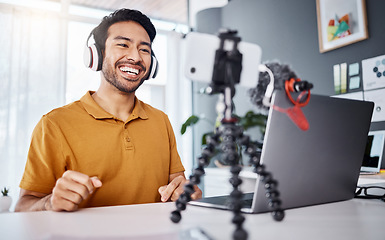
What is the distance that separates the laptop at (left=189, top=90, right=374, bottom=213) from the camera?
0.64 m

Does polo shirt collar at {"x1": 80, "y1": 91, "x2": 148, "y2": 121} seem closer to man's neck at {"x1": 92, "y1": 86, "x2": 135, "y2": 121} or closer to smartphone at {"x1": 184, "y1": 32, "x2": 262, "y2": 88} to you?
man's neck at {"x1": 92, "y1": 86, "x2": 135, "y2": 121}

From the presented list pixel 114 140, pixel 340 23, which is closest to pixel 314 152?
pixel 114 140

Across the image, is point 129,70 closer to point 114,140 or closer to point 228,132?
point 114,140

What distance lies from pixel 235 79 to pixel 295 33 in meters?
2.85

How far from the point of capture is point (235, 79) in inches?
20.1

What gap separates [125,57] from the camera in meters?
1.44

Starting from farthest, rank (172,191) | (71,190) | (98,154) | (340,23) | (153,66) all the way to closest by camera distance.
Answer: (340,23), (153,66), (98,154), (172,191), (71,190)

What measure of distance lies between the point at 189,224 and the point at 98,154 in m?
0.75

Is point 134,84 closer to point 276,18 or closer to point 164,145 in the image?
point 164,145

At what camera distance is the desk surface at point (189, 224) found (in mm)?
550

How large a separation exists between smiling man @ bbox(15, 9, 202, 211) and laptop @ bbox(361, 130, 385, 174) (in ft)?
4.18

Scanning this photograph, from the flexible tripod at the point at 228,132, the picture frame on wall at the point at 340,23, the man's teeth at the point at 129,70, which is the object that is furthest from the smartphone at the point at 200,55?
the picture frame on wall at the point at 340,23

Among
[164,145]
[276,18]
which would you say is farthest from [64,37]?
[164,145]

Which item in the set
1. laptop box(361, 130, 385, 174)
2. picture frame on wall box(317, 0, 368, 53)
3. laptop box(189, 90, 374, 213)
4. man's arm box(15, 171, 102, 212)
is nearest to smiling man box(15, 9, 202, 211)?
man's arm box(15, 171, 102, 212)
